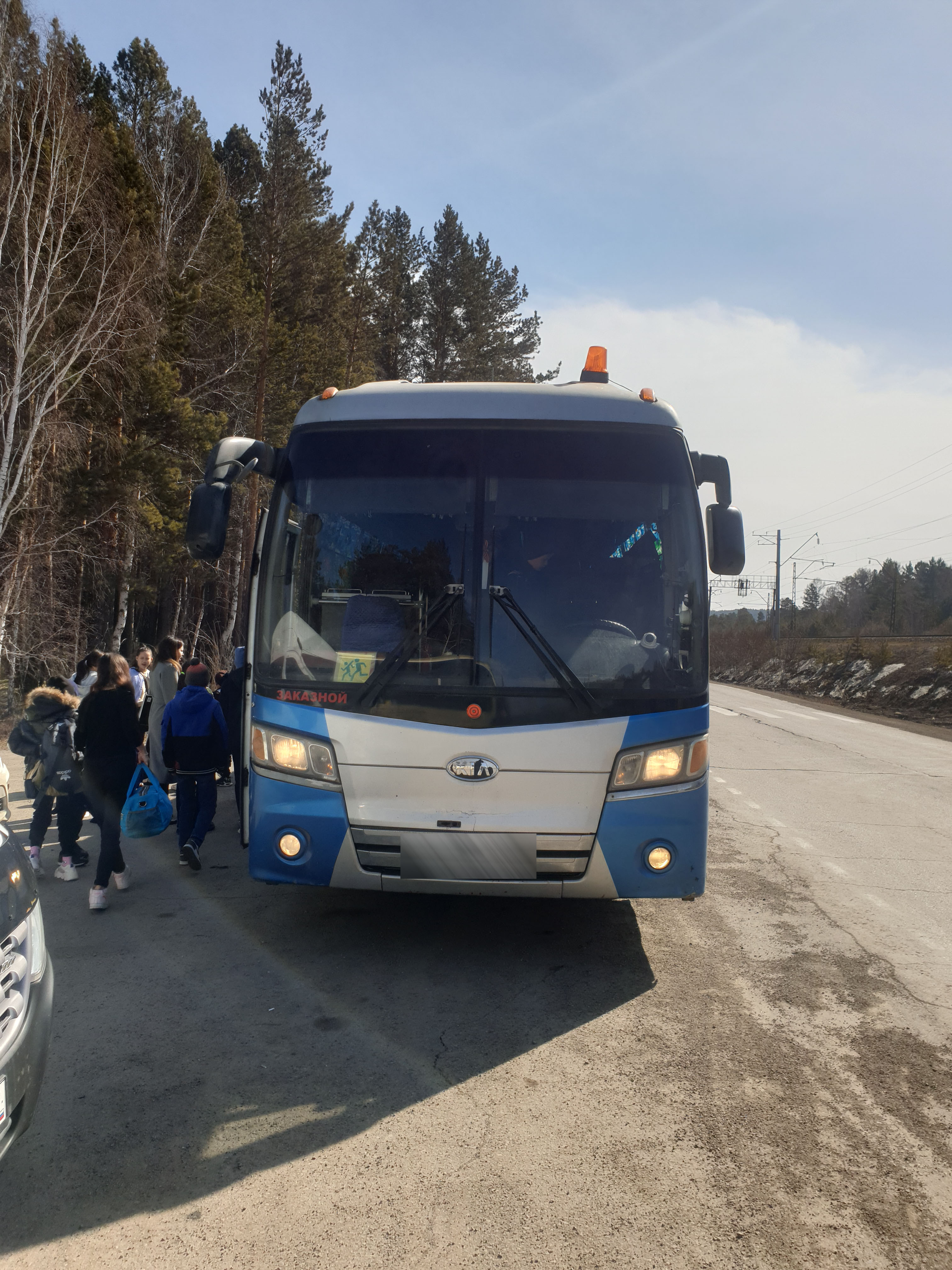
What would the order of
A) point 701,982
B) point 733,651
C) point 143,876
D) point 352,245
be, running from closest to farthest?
1. point 701,982
2. point 143,876
3. point 352,245
4. point 733,651

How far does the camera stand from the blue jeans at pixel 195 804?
7.49 m

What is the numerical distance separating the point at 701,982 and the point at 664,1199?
2.09m

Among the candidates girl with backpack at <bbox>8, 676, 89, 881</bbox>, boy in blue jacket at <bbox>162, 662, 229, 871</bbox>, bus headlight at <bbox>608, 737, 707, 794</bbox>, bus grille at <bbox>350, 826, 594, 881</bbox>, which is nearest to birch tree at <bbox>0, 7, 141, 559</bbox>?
boy in blue jacket at <bbox>162, 662, 229, 871</bbox>

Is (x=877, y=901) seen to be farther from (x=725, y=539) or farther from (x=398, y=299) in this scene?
(x=398, y=299)

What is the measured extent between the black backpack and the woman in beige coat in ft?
7.16

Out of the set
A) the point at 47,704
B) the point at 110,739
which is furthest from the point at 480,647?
the point at 47,704

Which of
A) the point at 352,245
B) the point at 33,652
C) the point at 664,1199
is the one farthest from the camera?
the point at 352,245

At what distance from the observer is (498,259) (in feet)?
131

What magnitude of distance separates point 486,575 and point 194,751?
353 cm

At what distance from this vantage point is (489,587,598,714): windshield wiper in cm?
475

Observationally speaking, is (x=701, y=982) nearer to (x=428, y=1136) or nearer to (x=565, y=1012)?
(x=565, y=1012)

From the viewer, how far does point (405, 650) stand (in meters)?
4.85

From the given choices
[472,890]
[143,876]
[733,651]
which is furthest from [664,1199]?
[733,651]

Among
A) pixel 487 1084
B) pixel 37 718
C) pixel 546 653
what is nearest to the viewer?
pixel 487 1084
